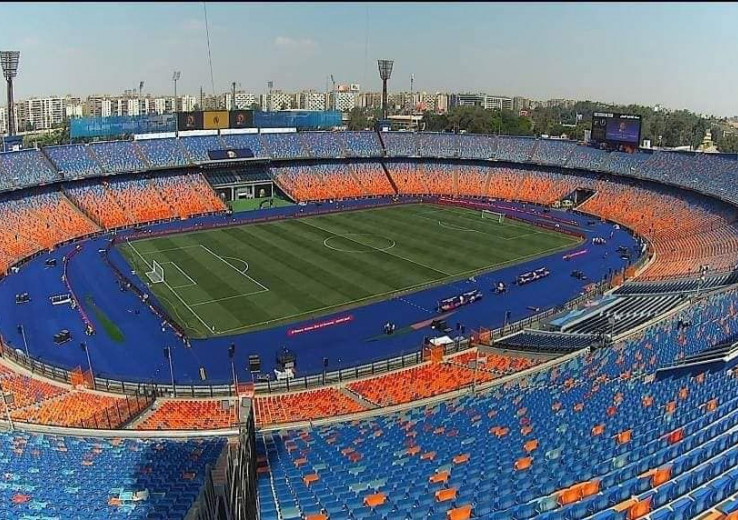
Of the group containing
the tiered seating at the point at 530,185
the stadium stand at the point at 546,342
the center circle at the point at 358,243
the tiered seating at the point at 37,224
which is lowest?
the stadium stand at the point at 546,342

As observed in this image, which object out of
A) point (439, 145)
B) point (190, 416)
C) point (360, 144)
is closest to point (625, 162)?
point (439, 145)

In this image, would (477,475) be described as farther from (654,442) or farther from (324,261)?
(324,261)

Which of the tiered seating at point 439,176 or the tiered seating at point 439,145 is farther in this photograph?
the tiered seating at point 439,145

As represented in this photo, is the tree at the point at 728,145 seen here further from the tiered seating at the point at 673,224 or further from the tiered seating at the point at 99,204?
the tiered seating at the point at 99,204

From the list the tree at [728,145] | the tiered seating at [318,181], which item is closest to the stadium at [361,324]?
the tiered seating at [318,181]

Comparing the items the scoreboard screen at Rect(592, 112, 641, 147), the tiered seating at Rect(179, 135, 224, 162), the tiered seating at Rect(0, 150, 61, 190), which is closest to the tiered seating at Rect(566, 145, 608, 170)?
the scoreboard screen at Rect(592, 112, 641, 147)

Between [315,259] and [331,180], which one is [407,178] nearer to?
[331,180]
